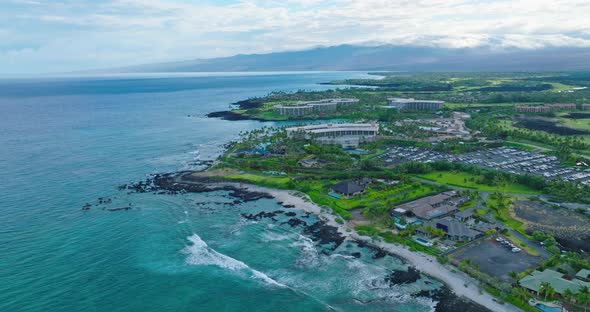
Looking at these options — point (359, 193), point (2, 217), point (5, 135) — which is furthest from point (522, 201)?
point (5, 135)

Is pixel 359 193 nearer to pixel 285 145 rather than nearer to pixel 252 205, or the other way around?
pixel 252 205

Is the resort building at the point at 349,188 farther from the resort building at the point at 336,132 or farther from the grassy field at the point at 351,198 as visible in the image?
the resort building at the point at 336,132

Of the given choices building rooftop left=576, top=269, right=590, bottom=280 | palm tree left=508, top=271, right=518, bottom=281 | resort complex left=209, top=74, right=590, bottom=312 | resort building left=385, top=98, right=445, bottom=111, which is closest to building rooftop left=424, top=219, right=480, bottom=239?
resort complex left=209, top=74, right=590, bottom=312

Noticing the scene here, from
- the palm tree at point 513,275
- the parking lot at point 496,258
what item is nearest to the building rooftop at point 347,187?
the parking lot at point 496,258

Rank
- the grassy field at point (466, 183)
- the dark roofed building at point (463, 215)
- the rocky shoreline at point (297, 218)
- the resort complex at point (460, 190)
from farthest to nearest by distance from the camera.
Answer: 1. the grassy field at point (466, 183)
2. the dark roofed building at point (463, 215)
3. the resort complex at point (460, 190)
4. the rocky shoreline at point (297, 218)

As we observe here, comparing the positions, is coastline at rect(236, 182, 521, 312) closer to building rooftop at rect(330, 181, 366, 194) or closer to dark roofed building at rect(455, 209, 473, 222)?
building rooftop at rect(330, 181, 366, 194)

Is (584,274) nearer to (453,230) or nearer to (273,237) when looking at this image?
(453,230)
